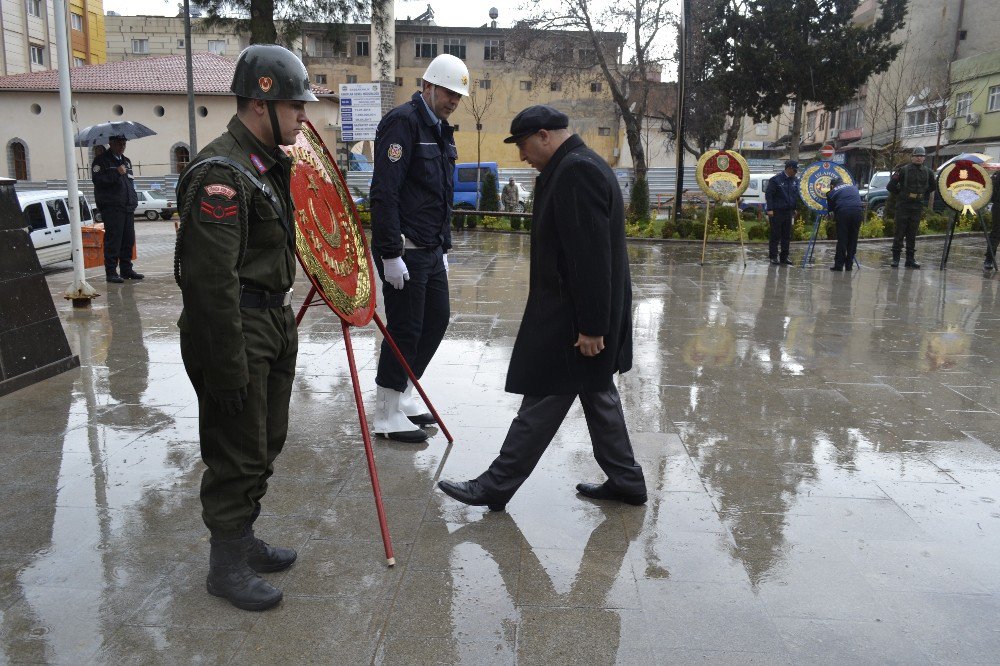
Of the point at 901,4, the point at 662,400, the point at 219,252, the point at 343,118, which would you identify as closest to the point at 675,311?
the point at 662,400

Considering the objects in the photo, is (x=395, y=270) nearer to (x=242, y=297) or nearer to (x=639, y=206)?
(x=242, y=297)

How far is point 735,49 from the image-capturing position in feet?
100

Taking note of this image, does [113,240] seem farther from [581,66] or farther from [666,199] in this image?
[666,199]

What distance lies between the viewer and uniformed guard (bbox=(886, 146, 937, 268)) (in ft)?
45.1

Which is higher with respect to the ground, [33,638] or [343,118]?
[343,118]

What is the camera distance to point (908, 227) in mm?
13984

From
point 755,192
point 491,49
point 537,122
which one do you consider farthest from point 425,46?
point 537,122

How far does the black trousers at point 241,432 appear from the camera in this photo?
2.82 m

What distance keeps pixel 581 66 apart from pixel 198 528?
31397mm

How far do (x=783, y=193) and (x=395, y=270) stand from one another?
38.1 ft

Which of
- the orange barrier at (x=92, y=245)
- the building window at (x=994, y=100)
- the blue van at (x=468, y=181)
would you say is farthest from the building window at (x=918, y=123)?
the orange barrier at (x=92, y=245)

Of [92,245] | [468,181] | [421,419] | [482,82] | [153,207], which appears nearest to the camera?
[421,419]

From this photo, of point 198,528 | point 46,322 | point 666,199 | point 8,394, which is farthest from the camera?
point 666,199

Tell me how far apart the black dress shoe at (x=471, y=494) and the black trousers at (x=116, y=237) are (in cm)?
898
